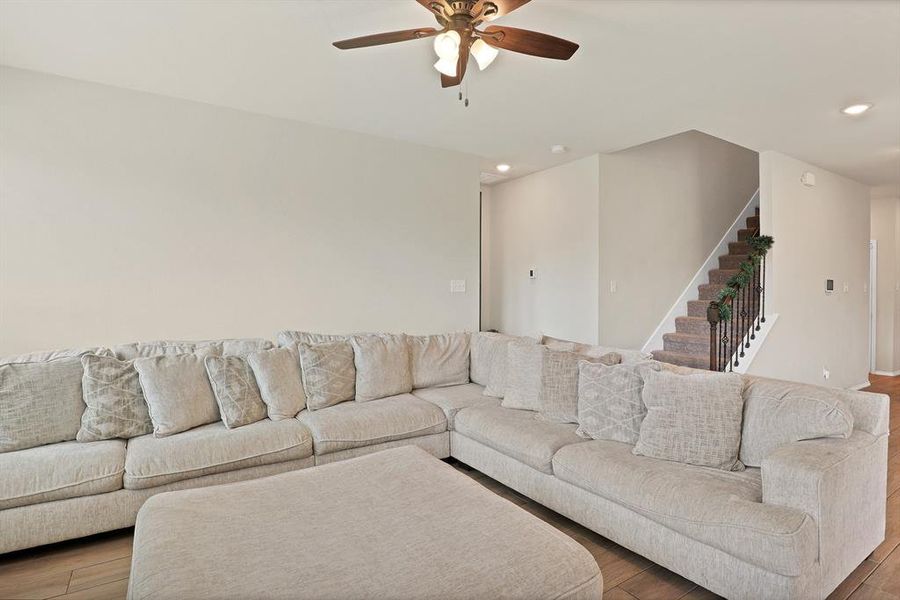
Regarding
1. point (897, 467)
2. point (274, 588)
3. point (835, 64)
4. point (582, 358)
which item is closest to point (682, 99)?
point (835, 64)

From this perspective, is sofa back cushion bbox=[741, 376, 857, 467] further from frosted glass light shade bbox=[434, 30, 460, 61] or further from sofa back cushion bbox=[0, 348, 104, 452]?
sofa back cushion bbox=[0, 348, 104, 452]

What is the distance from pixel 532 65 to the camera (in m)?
2.98

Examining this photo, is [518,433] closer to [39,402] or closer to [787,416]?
[787,416]

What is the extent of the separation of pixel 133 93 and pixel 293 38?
1.57 meters

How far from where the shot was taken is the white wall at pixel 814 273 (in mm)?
4738

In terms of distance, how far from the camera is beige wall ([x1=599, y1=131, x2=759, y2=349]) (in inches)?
204

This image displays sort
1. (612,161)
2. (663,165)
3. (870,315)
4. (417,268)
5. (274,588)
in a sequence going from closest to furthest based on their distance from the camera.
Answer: (274,588) → (417,268) → (612,161) → (663,165) → (870,315)

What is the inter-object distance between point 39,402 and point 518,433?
2491 mm

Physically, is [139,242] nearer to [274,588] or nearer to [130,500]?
[130,500]

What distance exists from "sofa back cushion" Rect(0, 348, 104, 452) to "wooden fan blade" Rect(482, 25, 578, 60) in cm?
275

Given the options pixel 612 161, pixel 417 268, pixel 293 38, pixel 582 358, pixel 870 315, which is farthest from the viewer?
pixel 870 315

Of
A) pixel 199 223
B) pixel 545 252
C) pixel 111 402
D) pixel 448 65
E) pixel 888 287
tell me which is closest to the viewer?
pixel 448 65

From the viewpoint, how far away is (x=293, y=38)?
2.69 metres

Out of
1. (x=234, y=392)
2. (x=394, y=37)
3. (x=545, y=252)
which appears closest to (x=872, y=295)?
(x=545, y=252)
